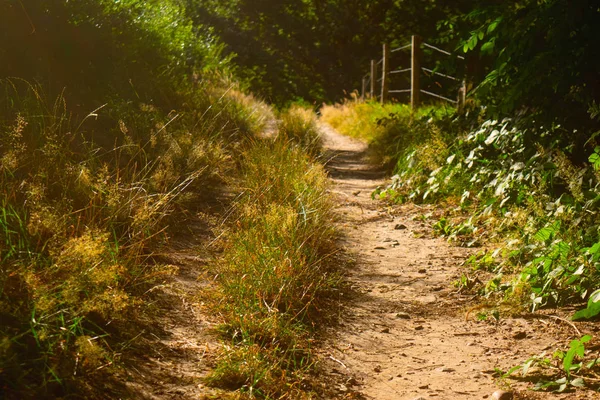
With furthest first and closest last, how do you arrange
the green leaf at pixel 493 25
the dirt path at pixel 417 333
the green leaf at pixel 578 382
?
the green leaf at pixel 493 25, the dirt path at pixel 417 333, the green leaf at pixel 578 382

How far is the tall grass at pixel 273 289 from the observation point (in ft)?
8.81

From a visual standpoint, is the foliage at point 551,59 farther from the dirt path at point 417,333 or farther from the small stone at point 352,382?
the small stone at point 352,382

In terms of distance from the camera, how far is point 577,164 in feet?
14.1

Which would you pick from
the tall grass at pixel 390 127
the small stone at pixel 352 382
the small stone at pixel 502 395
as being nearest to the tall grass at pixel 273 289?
the small stone at pixel 352 382

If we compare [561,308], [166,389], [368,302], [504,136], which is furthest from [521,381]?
[504,136]

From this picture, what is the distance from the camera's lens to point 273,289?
3.41 meters

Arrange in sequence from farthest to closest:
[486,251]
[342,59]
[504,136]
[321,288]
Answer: [342,59], [504,136], [486,251], [321,288]

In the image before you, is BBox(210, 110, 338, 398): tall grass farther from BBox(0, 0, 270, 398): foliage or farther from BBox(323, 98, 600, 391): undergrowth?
BBox(323, 98, 600, 391): undergrowth

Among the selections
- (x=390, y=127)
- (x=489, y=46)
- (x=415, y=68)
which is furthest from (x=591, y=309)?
(x=415, y=68)

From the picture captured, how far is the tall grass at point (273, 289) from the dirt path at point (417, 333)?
194 millimetres

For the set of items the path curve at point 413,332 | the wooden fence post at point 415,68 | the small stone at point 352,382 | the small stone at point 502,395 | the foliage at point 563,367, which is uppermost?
the wooden fence post at point 415,68

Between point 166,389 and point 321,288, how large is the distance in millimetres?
1401

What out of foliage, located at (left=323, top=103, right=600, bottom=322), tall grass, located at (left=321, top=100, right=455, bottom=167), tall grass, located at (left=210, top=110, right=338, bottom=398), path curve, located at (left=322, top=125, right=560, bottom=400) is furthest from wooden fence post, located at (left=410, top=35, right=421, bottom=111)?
tall grass, located at (left=210, top=110, right=338, bottom=398)

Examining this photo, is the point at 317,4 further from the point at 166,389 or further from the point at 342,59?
the point at 166,389
